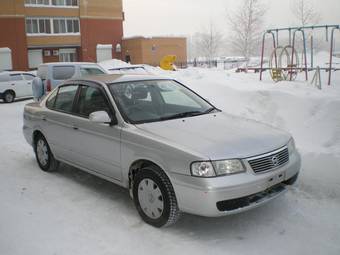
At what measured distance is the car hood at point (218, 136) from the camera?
4.20m

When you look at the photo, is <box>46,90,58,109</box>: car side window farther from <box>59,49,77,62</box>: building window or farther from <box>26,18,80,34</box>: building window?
<box>59,49,77,62</box>: building window

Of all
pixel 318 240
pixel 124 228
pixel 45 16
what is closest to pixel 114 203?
pixel 124 228

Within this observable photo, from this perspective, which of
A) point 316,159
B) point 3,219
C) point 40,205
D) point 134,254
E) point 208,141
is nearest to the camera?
point 134,254

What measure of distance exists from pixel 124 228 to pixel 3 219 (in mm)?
1432

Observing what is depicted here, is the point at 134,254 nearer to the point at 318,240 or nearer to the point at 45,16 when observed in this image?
the point at 318,240

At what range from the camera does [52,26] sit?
44.0 metres

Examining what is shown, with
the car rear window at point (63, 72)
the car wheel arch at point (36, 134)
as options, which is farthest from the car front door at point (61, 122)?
the car rear window at point (63, 72)

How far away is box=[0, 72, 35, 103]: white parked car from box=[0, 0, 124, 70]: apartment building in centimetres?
2287

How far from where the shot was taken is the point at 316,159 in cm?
634

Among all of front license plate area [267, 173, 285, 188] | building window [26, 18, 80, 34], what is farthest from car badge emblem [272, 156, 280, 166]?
building window [26, 18, 80, 34]

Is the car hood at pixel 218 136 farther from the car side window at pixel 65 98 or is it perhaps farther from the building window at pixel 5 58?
the building window at pixel 5 58

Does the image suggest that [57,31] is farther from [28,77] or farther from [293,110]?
[293,110]

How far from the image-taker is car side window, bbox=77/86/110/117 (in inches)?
211

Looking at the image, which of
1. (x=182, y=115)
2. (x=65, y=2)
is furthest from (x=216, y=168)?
(x=65, y=2)
